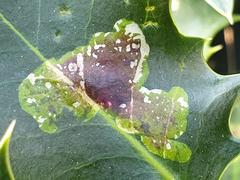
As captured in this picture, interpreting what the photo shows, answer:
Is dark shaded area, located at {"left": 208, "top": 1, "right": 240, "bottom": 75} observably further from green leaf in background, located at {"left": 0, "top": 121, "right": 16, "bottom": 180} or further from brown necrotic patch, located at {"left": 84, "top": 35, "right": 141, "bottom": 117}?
green leaf in background, located at {"left": 0, "top": 121, "right": 16, "bottom": 180}

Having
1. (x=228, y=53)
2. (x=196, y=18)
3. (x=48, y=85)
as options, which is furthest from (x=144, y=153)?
(x=228, y=53)

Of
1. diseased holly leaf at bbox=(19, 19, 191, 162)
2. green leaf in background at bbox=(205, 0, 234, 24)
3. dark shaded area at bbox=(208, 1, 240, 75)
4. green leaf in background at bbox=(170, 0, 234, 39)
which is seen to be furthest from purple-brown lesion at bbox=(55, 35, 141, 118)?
dark shaded area at bbox=(208, 1, 240, 75)

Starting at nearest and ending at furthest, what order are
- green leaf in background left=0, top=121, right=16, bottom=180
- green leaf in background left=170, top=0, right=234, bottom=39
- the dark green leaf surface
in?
green leaf in background left=0, top=121, right=16, bottom=180
the dark green leaf surface
green leaf in background left=170, top=0, right=234, bottom=39

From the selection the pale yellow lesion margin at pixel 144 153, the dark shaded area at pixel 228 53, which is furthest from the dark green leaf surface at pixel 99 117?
the dark shaded area at pixel 228 53

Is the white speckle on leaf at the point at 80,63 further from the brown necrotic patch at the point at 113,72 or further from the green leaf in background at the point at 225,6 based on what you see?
the green leaf in background at the point at 225,6

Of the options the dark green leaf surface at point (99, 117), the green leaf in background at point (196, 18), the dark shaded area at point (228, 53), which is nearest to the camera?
the dark green leaf surface at point (99, 117)
